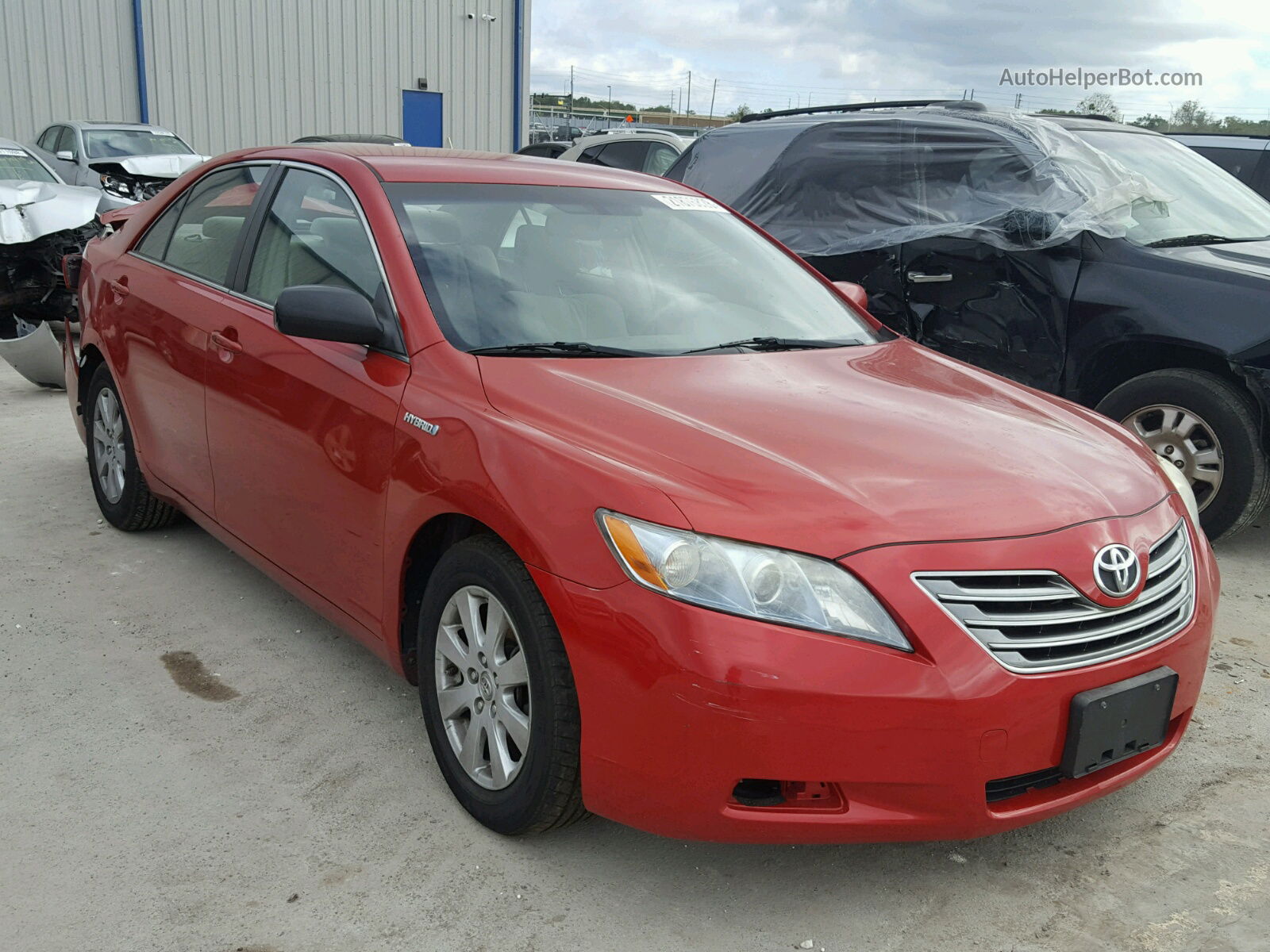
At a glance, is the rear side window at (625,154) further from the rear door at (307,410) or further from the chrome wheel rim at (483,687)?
the chrome wheel rim at (483,687)

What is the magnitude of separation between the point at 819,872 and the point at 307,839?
3.90 feet

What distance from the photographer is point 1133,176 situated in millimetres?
5637

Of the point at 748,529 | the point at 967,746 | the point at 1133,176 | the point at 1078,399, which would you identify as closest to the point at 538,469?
the point at 748,529

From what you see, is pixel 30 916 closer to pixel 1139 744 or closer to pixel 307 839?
pixel 307 839

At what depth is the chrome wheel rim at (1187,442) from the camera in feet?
15.8

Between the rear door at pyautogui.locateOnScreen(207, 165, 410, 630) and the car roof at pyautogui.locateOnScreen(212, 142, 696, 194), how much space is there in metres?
0.11

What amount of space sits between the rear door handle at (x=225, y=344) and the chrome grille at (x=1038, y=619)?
2303 millimetres

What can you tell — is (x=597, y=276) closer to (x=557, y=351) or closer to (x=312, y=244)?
(x=557, y=351)

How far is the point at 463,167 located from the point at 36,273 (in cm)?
485

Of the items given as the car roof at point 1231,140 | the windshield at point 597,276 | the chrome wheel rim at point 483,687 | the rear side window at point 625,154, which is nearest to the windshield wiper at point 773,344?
the windshield at point 597,276

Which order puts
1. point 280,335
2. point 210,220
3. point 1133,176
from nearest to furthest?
1. point 280,335
2. point 210,220
3. point 1133,176

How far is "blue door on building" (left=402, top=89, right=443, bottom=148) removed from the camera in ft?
75.6

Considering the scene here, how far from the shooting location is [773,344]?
3307 millimetres

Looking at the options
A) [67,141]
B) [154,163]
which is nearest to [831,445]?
[154,163]
